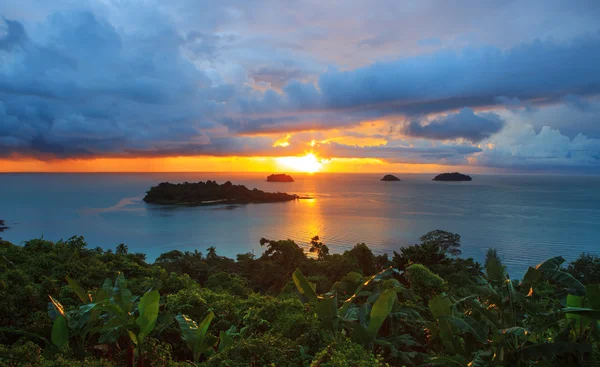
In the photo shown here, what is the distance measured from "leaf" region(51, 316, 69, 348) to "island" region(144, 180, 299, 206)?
3071 inches

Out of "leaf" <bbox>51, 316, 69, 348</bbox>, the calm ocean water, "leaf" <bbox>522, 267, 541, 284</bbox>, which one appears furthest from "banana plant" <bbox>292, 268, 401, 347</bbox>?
the calm ocean water

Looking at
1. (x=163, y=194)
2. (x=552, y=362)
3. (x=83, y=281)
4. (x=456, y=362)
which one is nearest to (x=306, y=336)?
Result: (x=456, y=362)

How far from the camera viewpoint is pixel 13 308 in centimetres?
563

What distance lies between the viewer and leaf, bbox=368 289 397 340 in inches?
169

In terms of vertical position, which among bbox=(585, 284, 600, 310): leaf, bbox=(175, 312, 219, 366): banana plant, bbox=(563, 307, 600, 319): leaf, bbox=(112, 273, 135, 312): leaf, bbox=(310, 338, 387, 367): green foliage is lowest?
bbox=(175, 312, 219, 366): banana plant

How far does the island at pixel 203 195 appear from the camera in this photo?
81.9 metres

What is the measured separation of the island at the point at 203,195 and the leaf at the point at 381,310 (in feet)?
260

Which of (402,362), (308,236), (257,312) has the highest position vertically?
(257,312)

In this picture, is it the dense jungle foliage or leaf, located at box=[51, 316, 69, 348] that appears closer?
the dense jungle foliage

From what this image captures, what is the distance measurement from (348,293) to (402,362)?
1.90m

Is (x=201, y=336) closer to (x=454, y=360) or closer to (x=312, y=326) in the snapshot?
(x=312, y=326)

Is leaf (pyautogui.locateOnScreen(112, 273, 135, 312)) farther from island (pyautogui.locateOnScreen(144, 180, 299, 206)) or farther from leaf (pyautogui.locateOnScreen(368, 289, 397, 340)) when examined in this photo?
island (pyautogui.locateOnScreen(144, 180, 299, 206))

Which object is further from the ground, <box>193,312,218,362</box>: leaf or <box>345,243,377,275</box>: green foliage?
<box>193,312,218,362</box>: leaf

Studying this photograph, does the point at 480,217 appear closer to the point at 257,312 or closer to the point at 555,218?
the point at 555,218
